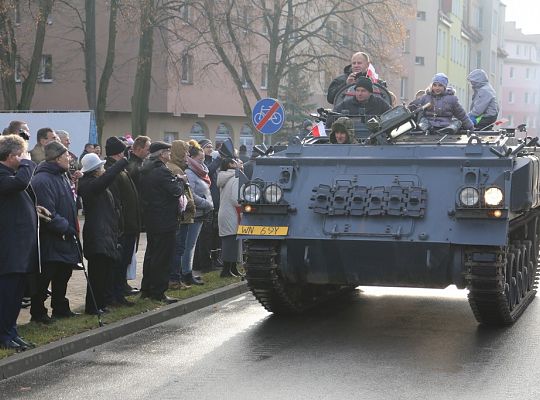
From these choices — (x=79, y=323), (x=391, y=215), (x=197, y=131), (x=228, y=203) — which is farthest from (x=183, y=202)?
(x=197, y=131)

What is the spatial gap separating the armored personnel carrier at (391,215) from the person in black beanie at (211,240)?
172 inches

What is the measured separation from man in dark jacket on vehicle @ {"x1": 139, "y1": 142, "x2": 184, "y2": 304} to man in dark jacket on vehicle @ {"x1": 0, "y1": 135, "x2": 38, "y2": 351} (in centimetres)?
306

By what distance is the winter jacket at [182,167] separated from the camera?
13.9 m

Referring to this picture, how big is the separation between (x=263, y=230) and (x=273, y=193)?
0.38 m

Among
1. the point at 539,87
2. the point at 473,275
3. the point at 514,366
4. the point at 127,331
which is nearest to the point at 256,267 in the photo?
the point at 127,331

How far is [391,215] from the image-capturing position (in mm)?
11305

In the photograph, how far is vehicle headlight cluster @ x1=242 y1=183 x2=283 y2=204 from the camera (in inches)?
463

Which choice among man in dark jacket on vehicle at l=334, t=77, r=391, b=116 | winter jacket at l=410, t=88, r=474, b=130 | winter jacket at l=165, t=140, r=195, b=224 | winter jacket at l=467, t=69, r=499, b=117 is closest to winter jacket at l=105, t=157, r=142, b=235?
winter jacket at l=165, t=140, r=195, b=224

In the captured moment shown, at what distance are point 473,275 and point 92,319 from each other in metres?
3.60

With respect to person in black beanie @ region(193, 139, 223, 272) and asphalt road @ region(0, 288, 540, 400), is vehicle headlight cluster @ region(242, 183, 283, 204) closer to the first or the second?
asphalt road @ region(0, 288, 540, 400)

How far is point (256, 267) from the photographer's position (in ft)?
38.7

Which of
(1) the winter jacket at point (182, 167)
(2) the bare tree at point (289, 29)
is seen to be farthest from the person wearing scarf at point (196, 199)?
(2) the bare tree at point (289, 29)

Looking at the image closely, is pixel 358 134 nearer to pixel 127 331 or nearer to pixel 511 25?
pixel 127 331

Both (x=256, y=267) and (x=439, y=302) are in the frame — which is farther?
(x=439, y=302)
